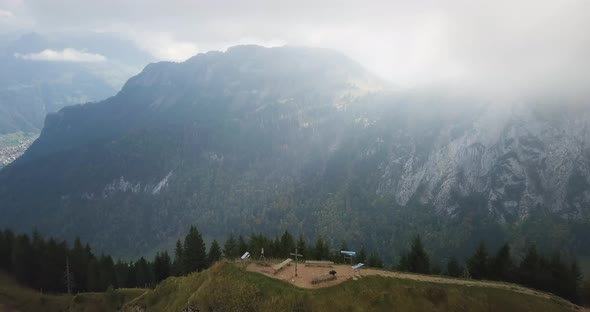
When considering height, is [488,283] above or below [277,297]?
below

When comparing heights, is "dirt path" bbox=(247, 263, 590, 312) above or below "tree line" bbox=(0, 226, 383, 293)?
above

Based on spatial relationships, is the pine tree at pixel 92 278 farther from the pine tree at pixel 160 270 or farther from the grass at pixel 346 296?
the grass at pixel 346 296

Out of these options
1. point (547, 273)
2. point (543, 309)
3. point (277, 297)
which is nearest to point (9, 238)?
point (277, 297)

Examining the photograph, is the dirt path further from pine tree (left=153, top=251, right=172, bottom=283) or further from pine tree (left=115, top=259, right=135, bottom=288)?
pine tree (left=115, top=259, right=135, bottom=288)

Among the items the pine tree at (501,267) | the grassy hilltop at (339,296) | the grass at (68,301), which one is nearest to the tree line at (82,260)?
the grass at (68,301)

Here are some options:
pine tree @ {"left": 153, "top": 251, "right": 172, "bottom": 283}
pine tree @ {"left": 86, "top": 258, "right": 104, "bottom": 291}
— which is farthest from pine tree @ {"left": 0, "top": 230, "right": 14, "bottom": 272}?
pine tree @ {"left": 153, "top": 251, "right": 172, "bottom": 283}

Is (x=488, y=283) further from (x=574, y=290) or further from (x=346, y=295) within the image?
(x=574, y=290)

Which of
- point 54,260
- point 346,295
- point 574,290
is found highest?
point 346,295

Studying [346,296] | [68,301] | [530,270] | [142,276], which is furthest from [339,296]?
[142,276]
